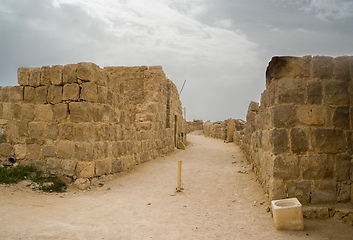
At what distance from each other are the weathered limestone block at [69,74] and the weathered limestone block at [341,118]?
19.0 ft

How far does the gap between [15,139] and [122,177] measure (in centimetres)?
307

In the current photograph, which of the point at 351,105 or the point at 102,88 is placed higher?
the point at 102,88

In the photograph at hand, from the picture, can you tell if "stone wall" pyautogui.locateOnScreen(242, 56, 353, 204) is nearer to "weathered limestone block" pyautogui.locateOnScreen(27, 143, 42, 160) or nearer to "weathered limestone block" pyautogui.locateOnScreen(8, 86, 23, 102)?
"weathered limestone block" pyautogui.locateOnScreen(27, 143, 42, 160)

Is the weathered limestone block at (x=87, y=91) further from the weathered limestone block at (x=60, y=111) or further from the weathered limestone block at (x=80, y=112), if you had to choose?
the weathered limestone block at (x=60, y=111)

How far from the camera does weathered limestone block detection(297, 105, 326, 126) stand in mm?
4250

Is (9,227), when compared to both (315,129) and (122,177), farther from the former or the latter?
(315,129)

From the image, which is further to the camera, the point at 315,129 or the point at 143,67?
the point at 143,67

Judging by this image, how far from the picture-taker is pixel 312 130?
424 cm

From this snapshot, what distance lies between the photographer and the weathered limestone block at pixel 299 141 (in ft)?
13.8

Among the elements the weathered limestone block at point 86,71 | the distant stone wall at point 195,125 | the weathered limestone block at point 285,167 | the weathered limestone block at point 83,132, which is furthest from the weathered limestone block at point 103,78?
the distant stone wall at point 195,125

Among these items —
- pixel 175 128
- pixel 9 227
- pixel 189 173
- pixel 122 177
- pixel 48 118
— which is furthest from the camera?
pixel 175 128

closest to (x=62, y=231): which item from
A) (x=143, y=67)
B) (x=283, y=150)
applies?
(x=283, y=150)

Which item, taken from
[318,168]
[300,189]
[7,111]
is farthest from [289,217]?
[7,111]

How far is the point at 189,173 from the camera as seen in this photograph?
793 centimetres
